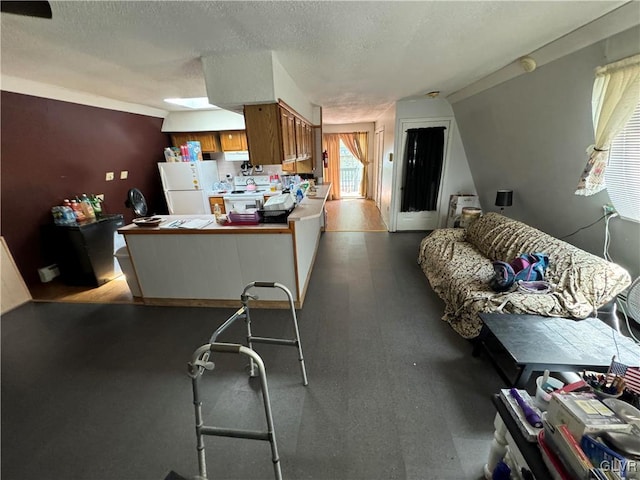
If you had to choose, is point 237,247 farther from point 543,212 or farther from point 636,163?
point 543,212

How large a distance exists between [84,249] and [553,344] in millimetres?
4621

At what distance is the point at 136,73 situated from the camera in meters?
2.41

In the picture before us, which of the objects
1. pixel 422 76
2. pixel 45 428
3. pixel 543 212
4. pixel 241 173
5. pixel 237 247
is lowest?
pixel 45 428

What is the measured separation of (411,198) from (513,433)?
4.12 meters

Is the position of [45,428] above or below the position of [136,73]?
below

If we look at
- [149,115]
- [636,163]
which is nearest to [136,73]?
[149,115]

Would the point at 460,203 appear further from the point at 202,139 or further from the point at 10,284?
the point at 10,284

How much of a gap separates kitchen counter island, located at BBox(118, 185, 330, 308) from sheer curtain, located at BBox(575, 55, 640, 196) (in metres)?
2.30

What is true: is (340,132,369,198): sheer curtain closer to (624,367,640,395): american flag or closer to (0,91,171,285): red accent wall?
(0,91,171,285): red accent wall

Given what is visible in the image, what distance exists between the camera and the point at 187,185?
481 cm

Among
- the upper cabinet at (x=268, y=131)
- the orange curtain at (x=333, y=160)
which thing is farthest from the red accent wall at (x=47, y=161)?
the orange curtain at (x=333, y=160)

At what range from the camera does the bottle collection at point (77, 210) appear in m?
3.12

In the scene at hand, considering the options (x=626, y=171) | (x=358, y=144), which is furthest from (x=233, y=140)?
(x=626, y=171)

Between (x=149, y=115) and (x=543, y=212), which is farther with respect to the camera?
(x=149, y=115)
